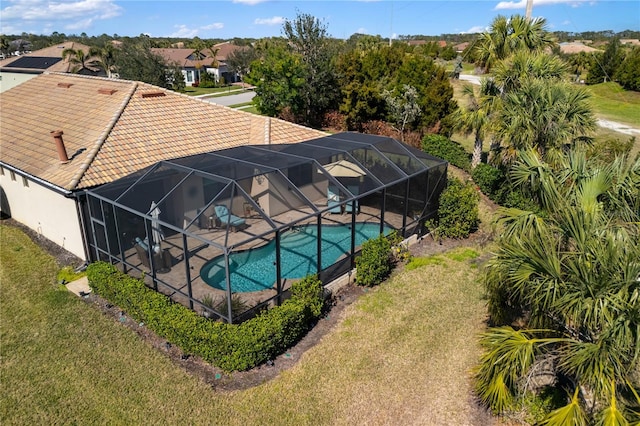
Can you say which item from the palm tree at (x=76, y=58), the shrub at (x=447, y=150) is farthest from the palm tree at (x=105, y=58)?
the shrub at (x=447, y=150)

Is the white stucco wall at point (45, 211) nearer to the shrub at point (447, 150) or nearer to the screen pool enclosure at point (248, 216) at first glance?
the screen pool enclosure at point (248, 216)

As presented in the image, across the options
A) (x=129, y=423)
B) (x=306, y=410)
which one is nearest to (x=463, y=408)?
(x=306, y=410)

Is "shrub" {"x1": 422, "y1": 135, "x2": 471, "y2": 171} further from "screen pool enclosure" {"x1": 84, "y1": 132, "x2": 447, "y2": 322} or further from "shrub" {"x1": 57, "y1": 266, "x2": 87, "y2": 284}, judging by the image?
"shrub" {"x1": 57, "y1": 266, "x2": 87, "y2": 284}

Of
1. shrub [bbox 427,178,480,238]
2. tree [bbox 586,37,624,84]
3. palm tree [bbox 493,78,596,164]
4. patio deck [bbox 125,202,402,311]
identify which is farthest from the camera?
tree [bbox 586,37,624,84]

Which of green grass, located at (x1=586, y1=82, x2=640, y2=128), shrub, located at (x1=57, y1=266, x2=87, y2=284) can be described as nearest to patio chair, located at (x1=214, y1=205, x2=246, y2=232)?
shrub, located at (x1=57, y1=266, x2=87, y2=284)

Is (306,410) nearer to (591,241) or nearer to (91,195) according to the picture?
(591,241)
